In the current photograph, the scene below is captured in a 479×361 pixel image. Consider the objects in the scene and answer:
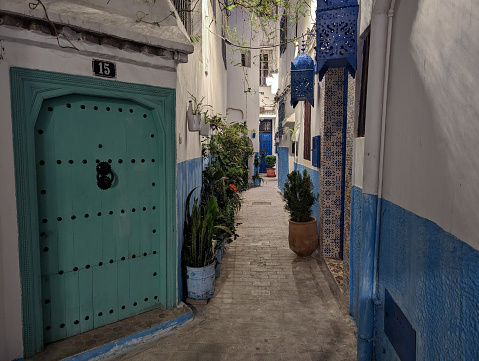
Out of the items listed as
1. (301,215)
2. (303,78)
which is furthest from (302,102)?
(301,215)

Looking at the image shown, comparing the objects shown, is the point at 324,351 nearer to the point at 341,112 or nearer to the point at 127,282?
the point at 127,282

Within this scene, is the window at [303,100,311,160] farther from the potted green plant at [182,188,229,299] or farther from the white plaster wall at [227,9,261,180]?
the white plaster wall at [227,9,261,180]

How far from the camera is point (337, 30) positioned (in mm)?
3607

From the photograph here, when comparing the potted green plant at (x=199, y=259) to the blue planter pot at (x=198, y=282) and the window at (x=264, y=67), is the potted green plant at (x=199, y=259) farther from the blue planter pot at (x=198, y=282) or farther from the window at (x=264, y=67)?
the window at (x=264, y=67)

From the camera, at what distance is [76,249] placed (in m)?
3.32

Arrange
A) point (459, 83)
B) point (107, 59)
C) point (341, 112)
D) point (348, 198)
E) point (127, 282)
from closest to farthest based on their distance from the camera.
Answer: point (459, 83) → point (107, 59) → point (127, 282) → point (348, 198) → point (341, 112)

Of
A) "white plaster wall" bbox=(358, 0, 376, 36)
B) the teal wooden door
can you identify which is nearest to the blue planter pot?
the teal wooden door

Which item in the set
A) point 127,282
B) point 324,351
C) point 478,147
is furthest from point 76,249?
point 478,147

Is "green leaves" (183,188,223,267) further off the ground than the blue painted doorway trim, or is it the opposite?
the blue painted doorway trim

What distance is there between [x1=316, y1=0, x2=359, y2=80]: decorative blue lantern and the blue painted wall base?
151 centimetres

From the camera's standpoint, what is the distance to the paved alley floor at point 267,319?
3.34 meters

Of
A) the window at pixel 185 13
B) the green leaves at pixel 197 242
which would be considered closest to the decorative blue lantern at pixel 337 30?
the window at pixel 185 13

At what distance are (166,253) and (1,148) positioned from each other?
1907 mm

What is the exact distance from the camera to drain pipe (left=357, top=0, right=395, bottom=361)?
114 inches
